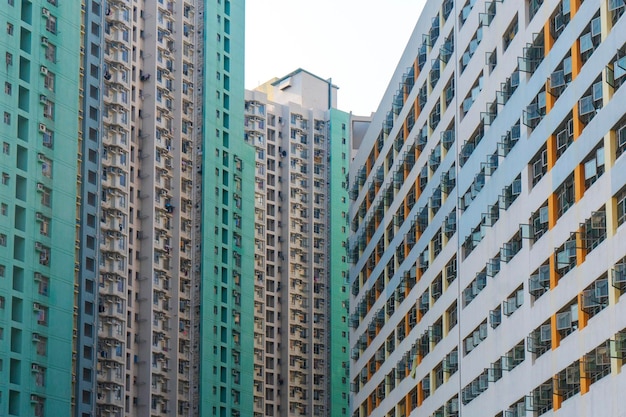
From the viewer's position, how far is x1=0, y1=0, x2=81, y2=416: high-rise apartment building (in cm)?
7438

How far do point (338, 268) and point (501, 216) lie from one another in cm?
7981

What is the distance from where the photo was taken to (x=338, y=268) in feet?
412

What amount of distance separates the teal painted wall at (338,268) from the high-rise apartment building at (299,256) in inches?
3.7

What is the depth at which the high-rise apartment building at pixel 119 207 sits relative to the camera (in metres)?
76.2

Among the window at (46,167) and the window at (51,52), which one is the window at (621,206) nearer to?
the window at (46,167)

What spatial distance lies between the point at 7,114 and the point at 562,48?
42.9 metres

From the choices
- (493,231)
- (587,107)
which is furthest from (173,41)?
(587,107)

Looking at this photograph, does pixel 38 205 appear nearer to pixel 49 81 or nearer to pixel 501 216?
pixel 49 81

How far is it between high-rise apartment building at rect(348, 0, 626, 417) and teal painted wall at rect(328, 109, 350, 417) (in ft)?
178

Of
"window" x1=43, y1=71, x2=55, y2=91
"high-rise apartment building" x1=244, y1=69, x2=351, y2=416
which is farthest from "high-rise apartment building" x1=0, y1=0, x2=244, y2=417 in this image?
"high-rise apartment building" x1=244, y1=69, x2=351, y2=416

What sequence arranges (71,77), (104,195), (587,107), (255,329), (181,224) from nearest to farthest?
(587,107)
(71,77)
(104,195)
(181,224)
(255,329)

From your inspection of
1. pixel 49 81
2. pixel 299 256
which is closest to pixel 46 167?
pixel 49 81

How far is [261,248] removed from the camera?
11806 cm

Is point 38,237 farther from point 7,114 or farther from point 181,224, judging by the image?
point 181,224
